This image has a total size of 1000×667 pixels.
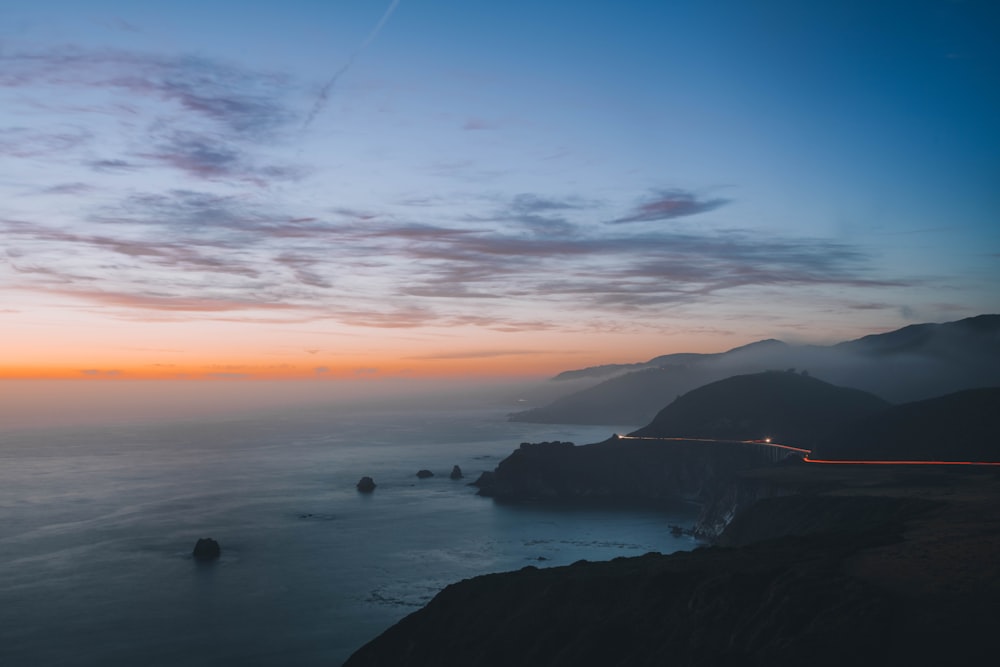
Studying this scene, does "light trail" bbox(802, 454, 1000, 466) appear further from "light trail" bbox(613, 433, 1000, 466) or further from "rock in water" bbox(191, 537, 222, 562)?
"rock in water" bbox(191, 537, 222, 562)

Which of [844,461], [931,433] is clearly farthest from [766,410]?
[931,433]

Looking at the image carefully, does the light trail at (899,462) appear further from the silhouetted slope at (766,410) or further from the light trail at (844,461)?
the silhouetted slope at (766,410)

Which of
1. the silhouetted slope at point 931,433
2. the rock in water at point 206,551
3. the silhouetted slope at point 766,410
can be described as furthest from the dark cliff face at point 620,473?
the rock in water at point 206,551

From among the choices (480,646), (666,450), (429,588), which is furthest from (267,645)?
(666,450)

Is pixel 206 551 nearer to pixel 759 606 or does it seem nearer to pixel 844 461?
pixel 759 606

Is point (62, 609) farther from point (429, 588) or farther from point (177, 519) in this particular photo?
point (177, 519)

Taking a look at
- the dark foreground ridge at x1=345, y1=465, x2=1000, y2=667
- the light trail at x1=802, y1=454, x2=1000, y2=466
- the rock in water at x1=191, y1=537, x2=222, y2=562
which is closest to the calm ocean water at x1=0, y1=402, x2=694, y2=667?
the rock in water at x1=191, y1=537, x2=222, y2=562
